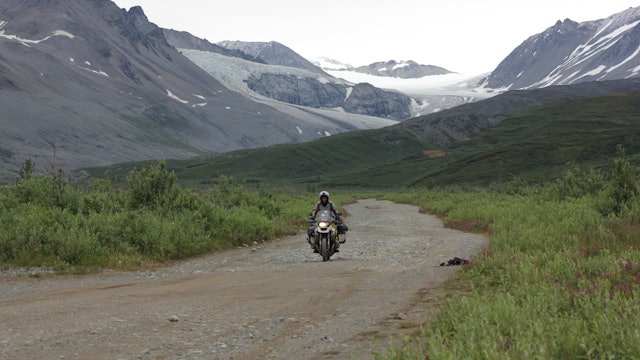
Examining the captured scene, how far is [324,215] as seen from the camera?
2083 cm

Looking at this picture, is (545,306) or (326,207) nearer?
(545,306)

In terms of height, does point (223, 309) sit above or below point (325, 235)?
below

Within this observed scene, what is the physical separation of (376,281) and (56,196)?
14.9 metres

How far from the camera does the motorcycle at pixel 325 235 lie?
785 inches

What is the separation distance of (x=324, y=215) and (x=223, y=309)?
1024 cm

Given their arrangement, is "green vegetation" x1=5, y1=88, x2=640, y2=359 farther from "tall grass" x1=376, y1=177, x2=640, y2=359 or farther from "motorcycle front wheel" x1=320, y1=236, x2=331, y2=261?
"motorcycle front wheel" x1=320, y1=236, x2=331, y2=261

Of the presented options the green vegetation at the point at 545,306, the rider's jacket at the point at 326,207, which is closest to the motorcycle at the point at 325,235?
the rider's jacket at the point at 326,207

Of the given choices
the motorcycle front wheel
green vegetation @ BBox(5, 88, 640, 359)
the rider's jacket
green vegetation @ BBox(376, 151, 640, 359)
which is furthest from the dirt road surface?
the rider's jacket

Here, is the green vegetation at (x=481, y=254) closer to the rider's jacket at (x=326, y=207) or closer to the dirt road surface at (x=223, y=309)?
the dirt road surface at (x=223, y=309)

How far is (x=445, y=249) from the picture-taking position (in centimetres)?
2244

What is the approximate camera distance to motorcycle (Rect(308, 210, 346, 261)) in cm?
1994

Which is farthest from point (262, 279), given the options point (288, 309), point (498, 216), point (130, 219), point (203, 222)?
point (498, 216)

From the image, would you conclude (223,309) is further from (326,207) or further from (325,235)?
(326,207)

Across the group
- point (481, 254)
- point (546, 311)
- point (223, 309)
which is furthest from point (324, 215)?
point (546, 311)
